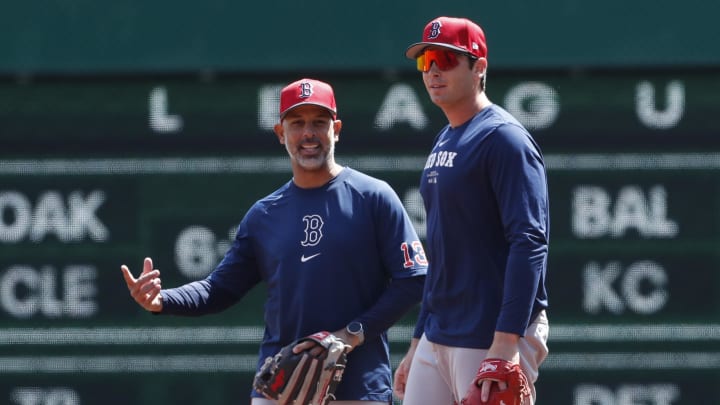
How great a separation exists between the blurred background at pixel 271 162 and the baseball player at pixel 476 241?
7.22 feet

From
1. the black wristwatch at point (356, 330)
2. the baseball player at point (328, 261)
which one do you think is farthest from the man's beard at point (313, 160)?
the black wristwatch at point (356, 330)

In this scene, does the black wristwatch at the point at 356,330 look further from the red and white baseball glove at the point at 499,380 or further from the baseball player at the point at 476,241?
the red and white baseball glove at the point at 499,380

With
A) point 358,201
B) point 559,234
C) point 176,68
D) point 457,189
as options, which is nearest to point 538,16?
point 559,234

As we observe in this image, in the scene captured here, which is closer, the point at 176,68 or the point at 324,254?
the point at 324,254

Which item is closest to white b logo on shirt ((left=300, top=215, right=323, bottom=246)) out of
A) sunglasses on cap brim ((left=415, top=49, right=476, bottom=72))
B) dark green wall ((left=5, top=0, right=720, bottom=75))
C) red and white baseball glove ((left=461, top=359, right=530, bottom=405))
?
sunglasses on cap brim ((left=415, top=49, right=476, bottom=72))

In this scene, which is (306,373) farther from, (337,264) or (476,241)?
(476,241)

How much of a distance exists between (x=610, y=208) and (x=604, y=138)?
0.31 meters

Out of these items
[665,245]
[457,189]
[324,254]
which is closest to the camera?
[457,189]

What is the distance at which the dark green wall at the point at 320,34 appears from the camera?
18.2 ft

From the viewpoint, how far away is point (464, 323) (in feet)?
10.6

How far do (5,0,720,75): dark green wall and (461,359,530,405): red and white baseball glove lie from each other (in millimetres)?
2761

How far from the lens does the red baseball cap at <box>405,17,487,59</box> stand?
326cm

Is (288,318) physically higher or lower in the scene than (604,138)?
lower

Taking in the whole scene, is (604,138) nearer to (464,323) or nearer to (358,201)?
(358,201)
